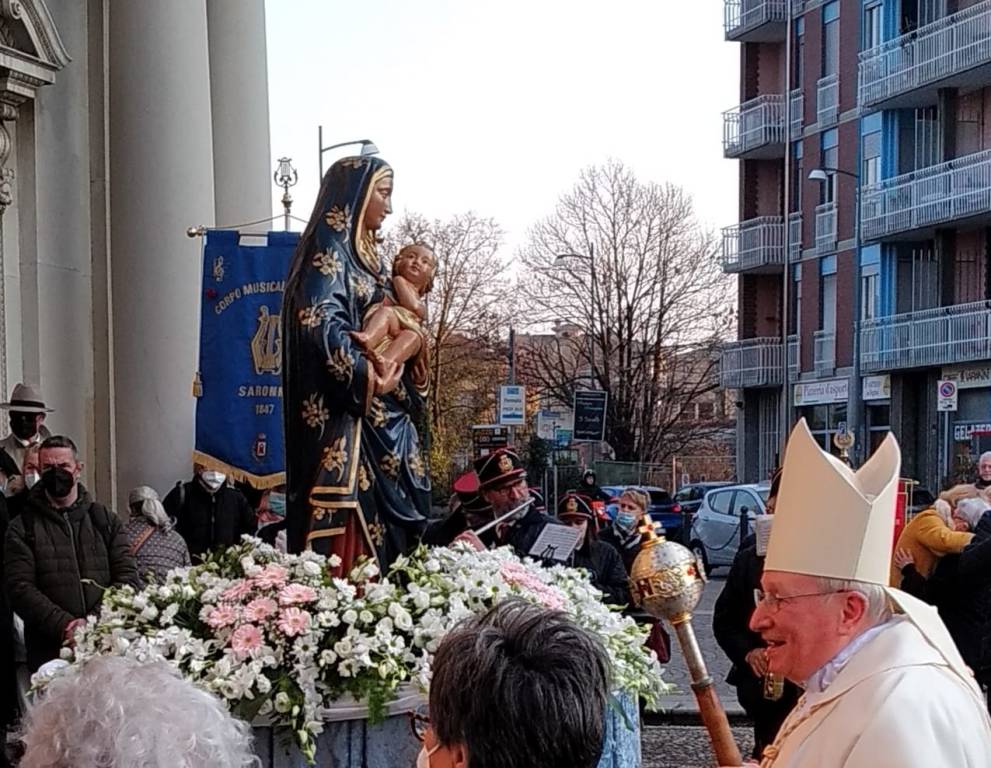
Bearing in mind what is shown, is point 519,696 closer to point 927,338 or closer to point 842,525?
point 842,525

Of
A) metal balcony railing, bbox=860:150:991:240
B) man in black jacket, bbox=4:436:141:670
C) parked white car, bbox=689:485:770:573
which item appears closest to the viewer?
man in black jacket, bbox=4:436:141:670

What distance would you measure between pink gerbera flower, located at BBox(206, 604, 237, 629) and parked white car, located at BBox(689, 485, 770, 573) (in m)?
20.2

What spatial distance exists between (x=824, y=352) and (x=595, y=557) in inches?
1329

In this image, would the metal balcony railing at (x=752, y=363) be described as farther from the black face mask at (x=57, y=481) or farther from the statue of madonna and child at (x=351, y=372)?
the statue of madonna and child at (x=351, y=372)

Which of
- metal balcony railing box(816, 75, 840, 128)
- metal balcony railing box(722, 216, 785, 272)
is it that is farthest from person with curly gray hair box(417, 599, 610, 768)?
metal balcony railing box(722, 216, 785, 272)

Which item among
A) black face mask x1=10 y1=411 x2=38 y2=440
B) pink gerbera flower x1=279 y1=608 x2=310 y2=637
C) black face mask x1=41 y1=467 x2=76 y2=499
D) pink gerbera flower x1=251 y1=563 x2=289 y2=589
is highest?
black face mask x1=10 y1=411 x2=38 y2=440

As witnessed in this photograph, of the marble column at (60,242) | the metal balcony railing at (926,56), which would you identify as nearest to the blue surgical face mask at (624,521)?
the marble column at (60,242)

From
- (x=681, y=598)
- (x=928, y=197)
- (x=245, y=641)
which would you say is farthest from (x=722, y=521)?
(x=681, y=598)

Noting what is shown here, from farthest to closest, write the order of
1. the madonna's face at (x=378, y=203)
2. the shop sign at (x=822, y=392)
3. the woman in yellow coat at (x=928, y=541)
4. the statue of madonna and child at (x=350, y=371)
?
the shop sign at (x=822, y=392) < the woman in yellow coat at (x=928, y=541) < the madonna's face at (x=378, y=203) < the statue of madonna and child at (x=350, y=371)

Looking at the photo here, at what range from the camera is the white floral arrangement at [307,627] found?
4805 millimetres

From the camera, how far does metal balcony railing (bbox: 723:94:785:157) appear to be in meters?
43.6

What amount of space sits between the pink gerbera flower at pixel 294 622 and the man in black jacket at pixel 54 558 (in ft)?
8.55

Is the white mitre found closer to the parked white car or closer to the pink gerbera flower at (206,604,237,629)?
the pink gerbera flower at (206,604,237,629)

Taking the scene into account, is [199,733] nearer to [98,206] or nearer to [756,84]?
[98,206]
